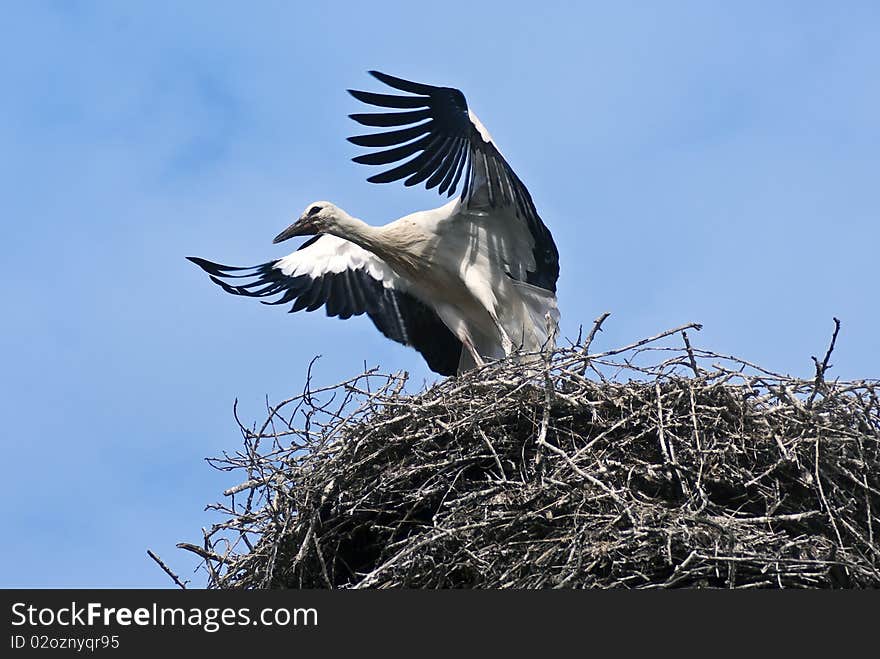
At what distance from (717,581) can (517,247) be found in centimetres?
275

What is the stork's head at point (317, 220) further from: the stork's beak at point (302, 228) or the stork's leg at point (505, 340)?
the stork's leg at point (505, 340)

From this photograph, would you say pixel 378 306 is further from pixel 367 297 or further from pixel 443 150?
pixel 443 150

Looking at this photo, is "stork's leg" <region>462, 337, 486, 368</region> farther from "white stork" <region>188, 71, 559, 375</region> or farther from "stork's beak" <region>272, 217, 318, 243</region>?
"stork's beak" <region>272, 217, 318, 243</region>

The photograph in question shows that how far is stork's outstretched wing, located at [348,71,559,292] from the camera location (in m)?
6.27

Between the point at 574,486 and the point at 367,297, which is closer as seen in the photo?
the point at 574,486

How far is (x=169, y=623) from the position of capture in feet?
13.4

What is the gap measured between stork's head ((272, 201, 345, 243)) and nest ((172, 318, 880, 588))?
4.51ft

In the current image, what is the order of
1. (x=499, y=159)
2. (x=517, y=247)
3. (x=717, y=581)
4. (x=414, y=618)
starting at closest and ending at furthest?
(x=414, y=618) → (x=717, y=581) → (x=499, y=159) → (x=517, y=247)

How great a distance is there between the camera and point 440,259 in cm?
701

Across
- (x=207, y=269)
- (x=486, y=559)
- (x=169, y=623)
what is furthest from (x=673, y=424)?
(x=207, y=269)

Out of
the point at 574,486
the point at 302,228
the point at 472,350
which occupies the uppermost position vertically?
the point at 302,228

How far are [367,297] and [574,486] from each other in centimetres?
274

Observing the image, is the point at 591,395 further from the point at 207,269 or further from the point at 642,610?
the point at 207,269

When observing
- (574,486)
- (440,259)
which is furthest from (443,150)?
(574,486)
